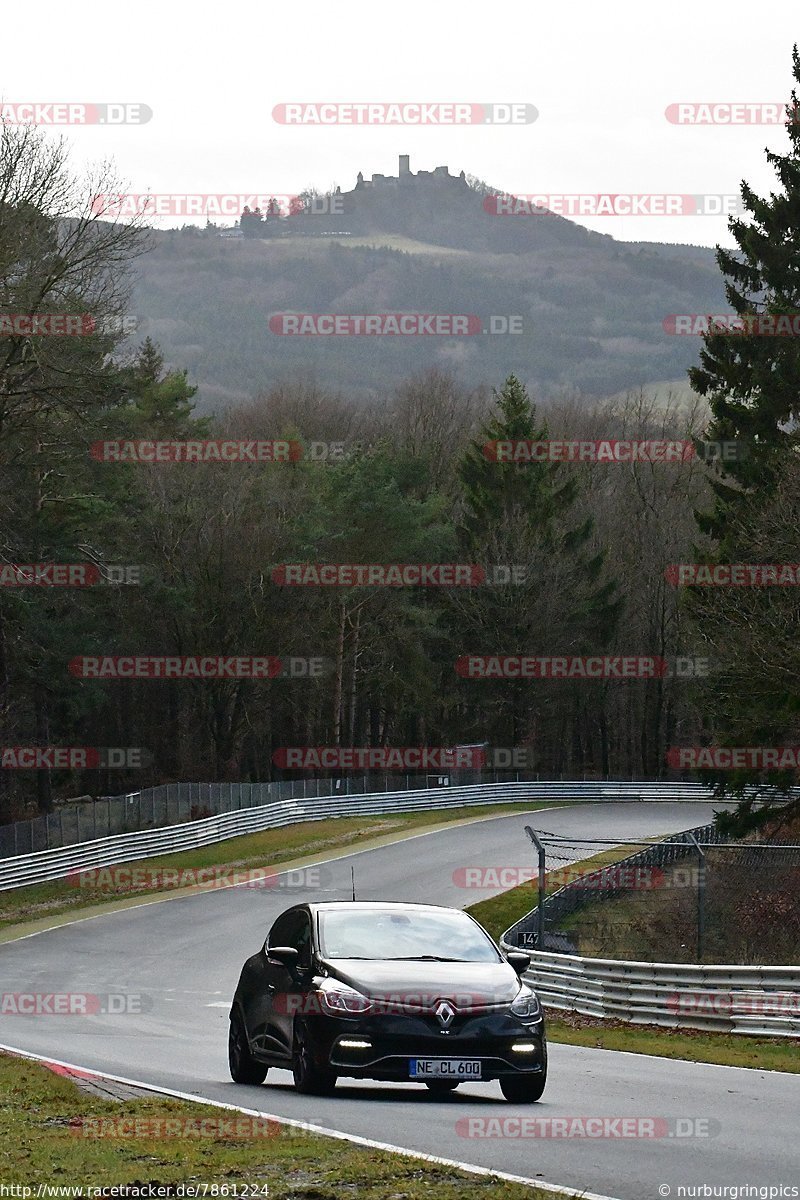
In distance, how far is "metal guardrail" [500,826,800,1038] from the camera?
19016 mm

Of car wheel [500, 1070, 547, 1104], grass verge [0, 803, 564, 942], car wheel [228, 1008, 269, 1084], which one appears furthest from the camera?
grass verge [0, 803, 564, 942]

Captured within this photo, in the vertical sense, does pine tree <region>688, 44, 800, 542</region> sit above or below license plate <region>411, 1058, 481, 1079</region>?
above

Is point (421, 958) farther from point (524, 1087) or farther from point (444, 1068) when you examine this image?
point (524, 1087)

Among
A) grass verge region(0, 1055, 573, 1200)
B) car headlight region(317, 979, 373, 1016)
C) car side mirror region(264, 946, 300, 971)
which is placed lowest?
grass verge region(0, 1055, 573, 1200)

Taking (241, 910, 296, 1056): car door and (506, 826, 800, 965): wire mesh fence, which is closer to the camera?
(241, 910, 296, 1056): car door

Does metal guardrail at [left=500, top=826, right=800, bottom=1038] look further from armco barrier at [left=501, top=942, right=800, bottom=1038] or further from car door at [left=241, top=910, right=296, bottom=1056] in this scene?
car door at [left=241, top=910, right=296, bottom=1056]

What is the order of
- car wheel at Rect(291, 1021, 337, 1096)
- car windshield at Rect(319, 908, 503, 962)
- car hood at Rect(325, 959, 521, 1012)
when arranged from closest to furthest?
1. car hood at Rect(325, 959, 521, 1012)
2. car wheel at Rect(291, 1021, 337, 1096)
3. car windshield at Rect(319, 908, 503, 962)

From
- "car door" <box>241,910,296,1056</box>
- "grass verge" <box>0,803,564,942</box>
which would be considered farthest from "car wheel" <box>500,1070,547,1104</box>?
"grass verge" <box>0,803,564,942</box>

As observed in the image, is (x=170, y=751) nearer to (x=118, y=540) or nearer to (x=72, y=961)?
(x=118, y=540)

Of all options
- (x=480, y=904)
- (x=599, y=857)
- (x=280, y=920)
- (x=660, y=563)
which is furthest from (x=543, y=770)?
(x=280, y=920)

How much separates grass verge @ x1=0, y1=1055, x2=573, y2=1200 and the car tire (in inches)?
71.3

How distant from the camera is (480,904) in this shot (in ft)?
123

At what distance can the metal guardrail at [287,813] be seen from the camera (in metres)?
A: 41.3

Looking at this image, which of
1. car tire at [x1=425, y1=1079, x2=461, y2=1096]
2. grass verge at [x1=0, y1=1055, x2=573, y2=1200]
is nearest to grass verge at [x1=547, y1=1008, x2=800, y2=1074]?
car tire at [x1=425, y1=1079, x2=461, y2=1096]
